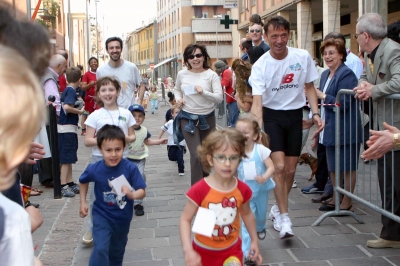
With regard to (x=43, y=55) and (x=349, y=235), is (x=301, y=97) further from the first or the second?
(x=43, y=55)

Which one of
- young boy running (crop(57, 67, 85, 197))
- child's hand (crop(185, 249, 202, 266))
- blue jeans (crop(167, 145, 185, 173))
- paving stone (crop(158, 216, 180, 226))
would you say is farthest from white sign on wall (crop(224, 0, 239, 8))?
child's hand (crop(185, 249, 202, 266))

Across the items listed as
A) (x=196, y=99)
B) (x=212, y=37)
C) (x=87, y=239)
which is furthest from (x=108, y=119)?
(x=212, y=37)

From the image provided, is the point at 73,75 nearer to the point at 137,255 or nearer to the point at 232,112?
the point at 232,112

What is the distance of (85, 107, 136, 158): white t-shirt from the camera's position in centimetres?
566

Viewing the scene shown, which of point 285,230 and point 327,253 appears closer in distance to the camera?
point 327,253

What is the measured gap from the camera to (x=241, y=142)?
374 cm

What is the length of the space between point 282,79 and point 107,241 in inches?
94.8

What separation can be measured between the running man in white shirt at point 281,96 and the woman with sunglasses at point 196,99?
1.59 metres

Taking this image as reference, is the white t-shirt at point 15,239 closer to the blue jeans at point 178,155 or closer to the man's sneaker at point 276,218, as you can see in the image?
the man's sneaker at point 276,218

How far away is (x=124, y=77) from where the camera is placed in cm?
752

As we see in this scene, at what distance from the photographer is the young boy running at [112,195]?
431 centimetres

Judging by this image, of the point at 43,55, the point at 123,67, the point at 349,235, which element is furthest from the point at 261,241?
the point at 43,55

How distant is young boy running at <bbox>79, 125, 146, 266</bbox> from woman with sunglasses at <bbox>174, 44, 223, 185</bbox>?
9.07 ft

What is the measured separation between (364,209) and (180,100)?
2.55m
